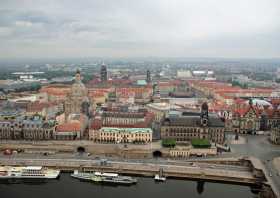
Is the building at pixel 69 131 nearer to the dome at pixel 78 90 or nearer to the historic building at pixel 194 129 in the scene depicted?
the dome at pixel 78 90

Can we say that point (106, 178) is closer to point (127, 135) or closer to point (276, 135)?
point (127, 135)

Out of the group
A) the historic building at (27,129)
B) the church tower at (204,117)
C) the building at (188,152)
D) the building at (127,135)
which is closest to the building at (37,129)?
the historic building at (27,129)

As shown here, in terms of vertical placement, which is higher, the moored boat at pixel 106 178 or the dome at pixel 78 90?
the dome at pixel 78 90

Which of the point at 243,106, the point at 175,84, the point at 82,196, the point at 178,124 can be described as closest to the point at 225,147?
the point at 178,124

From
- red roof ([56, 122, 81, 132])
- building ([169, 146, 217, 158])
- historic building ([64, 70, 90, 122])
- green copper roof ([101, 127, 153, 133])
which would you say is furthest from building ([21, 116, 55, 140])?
building ([169, 146, 217, 158])

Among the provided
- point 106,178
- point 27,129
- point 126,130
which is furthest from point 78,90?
point 106,178

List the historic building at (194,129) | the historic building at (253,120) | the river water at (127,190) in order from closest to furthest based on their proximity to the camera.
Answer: the river water at (127,190), the historic building at (194,129), the historic building at (253,120)

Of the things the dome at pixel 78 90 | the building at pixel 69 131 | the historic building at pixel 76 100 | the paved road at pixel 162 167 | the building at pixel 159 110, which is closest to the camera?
the paved road at pixel 162 167
